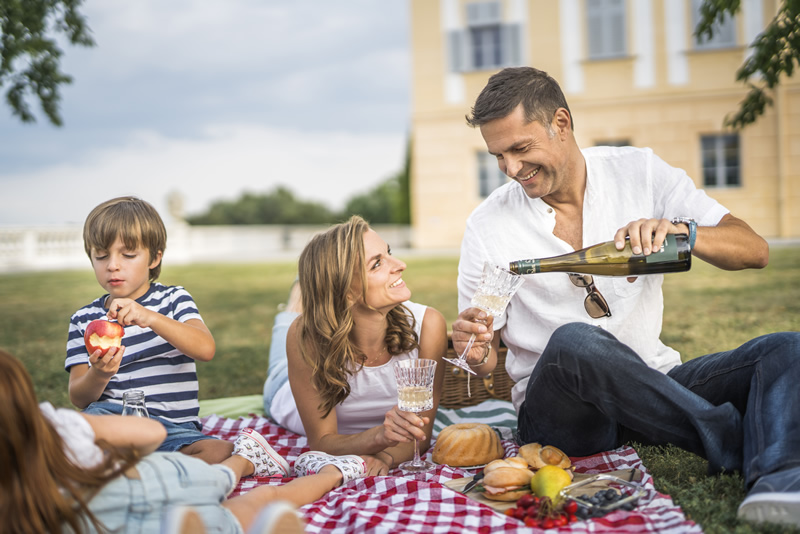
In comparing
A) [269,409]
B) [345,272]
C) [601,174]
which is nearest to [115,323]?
[345,272]

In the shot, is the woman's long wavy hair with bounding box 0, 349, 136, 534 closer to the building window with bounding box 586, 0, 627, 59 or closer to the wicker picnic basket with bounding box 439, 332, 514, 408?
the wicker picnic basket with bounding box 439, 332, 514, 408

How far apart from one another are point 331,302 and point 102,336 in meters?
0.96

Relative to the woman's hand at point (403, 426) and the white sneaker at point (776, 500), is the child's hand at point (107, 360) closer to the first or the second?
the woman's hand at point (403, 426)

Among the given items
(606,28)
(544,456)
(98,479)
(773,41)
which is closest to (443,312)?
(773,41)

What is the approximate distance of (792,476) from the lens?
7.01 feet

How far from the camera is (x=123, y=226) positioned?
3164 millimetres

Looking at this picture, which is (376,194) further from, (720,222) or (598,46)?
(720,222)

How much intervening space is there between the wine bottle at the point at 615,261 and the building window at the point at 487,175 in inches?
586

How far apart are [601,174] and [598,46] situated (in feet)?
48.7

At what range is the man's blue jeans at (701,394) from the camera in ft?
7.67

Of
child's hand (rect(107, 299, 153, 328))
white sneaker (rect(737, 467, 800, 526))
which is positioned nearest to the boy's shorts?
child's hand (rect(107, 299, 153, 328))

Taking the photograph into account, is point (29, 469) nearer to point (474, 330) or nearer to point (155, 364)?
point (155, 364)

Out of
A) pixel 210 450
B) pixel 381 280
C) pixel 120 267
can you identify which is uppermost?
pixel 120 267

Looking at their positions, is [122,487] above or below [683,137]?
below
